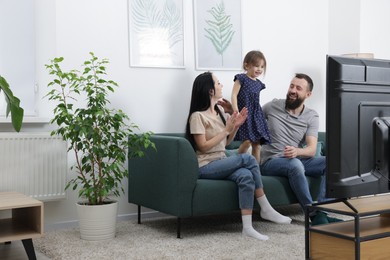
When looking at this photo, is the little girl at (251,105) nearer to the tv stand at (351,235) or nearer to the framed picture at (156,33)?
the framed picture at (156,33)

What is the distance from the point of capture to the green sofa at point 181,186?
330 centimetres

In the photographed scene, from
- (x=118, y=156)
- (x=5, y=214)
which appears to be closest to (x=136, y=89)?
(x=118, y=156)

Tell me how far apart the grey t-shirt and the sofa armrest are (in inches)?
30.8

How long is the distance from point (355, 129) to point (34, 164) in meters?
2.44

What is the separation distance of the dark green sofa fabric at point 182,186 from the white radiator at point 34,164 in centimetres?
→ 56

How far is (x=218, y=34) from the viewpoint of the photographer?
440 cm

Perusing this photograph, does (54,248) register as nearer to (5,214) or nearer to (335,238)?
(5,214)

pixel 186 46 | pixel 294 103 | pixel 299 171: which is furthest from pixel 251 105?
pixel 186 46

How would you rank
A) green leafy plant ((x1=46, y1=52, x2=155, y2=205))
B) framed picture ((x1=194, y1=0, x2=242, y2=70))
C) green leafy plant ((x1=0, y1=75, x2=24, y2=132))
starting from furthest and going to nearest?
framed picture ((x1=194, y1=0, x2=242, y2=70))
green leafy plant ((x1=46, y1=52, x2=155, y2=205))
green leafy plant ((x1=0, y1=75, x2=24, y2=132))

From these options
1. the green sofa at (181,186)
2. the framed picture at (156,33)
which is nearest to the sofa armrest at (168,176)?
the green sofa at (181,186)

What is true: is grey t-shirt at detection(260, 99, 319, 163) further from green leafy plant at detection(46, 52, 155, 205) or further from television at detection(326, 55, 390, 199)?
television at detection(326, 55, 390, 199)

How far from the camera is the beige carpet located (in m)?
2.94

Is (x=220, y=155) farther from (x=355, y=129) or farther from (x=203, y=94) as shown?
(x=355, y=129)

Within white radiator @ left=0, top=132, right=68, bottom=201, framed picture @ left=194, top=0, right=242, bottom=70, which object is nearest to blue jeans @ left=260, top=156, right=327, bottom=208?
framed picture @ left=194, top=0, right=242, bottom=70
